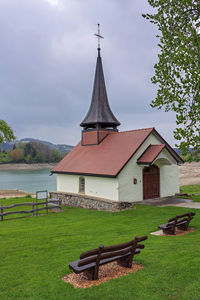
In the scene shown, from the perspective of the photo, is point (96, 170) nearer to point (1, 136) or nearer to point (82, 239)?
point (82, 239)

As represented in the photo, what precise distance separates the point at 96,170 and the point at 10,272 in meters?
11.9

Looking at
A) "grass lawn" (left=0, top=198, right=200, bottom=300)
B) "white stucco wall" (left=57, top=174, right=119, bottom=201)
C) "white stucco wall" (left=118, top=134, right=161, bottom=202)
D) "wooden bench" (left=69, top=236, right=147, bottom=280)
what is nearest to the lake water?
"white stucco wall" (left=57, top=174, right=119, bottom=201)

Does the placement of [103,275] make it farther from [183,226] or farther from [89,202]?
[89,202]

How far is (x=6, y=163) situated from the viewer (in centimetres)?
10362

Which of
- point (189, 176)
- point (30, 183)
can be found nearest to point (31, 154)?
point (30, 183)

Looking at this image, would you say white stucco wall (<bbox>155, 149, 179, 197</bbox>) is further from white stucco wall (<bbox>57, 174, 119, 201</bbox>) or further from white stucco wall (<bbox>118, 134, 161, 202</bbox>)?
white stucco wall (<bbox>57, 174, 119, 201</bbox>)

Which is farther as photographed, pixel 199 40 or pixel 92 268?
pixel 199 40

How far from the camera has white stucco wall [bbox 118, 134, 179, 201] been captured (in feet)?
54.4

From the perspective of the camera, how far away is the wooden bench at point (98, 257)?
5.38m

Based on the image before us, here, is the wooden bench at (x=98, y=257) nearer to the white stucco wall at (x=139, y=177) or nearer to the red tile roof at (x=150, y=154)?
the white stucco wall at (x=139, y=177)

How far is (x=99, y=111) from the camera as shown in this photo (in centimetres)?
2156

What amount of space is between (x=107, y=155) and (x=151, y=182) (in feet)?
12.1

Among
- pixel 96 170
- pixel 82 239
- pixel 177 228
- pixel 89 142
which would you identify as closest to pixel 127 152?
pixel 96 170

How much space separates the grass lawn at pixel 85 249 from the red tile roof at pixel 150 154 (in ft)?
17.4
